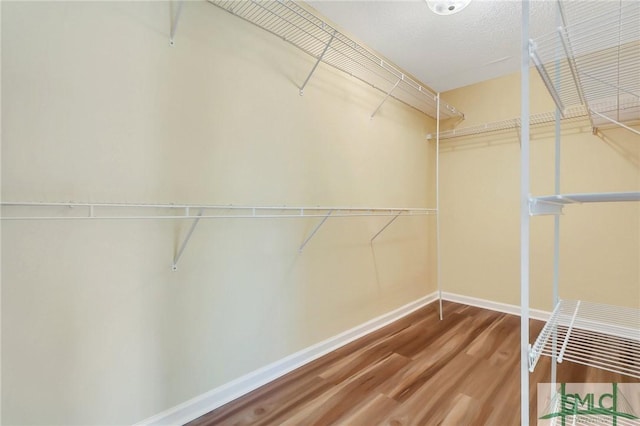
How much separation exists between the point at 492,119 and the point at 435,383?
2453 millimetres

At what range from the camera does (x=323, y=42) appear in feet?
5.85

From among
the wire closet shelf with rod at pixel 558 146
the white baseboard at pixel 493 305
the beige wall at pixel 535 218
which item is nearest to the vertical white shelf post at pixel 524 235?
the wire closet shelf with rod at pixel 558 146

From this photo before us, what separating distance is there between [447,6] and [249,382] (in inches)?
96.2

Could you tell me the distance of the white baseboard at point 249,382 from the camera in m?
1.33

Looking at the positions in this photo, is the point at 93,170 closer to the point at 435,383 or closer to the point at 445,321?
the point at 435,383

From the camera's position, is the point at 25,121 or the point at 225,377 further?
the point at 225,377

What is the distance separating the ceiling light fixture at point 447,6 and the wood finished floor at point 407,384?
221 centimetres

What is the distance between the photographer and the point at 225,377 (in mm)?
1509

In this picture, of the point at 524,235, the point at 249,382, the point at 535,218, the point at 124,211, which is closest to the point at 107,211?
the point at 124,211

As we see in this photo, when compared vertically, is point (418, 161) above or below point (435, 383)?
above

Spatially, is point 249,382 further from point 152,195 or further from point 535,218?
point 535,218

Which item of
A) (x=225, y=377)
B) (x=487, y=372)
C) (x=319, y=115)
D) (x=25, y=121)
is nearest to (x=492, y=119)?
(x=319, y=115)

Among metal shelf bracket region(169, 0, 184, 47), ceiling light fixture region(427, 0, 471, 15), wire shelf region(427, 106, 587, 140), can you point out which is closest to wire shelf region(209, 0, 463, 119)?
metal shelf bracket region(169, 0, 184, 47)

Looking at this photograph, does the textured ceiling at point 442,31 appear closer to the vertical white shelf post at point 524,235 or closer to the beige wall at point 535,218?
the beige wall at point 535,218
